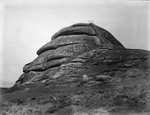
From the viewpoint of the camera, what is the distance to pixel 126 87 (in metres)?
15.4

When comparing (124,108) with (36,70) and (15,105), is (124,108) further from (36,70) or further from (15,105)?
(36,70)

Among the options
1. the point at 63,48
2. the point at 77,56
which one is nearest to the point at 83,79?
the point at 77,56

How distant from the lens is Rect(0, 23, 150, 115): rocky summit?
1357cm

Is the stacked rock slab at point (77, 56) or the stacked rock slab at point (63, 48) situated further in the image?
the stacked rock slab at point (63, 48)

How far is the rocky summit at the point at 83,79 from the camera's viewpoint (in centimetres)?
1357

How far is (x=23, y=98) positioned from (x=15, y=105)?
3.40ft

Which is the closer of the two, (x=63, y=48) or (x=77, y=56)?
(x=77, y=56)

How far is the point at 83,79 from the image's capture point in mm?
17953

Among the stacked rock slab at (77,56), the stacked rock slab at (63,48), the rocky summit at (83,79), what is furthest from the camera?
the stacked rock slab at (63,48)

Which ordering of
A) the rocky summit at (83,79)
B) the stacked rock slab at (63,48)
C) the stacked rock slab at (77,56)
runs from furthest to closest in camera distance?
the stacked rock slab at (63,48) < the stacked rock slab at (77,56) < the rocky summit at (83,79)

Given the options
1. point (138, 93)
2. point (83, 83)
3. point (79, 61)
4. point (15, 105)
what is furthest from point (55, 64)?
point (138, 93)

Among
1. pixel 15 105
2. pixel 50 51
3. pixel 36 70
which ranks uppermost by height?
pixel 50 51

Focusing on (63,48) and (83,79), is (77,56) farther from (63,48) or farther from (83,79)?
(83,79)

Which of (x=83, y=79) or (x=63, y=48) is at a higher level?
(x=63, y=48)
